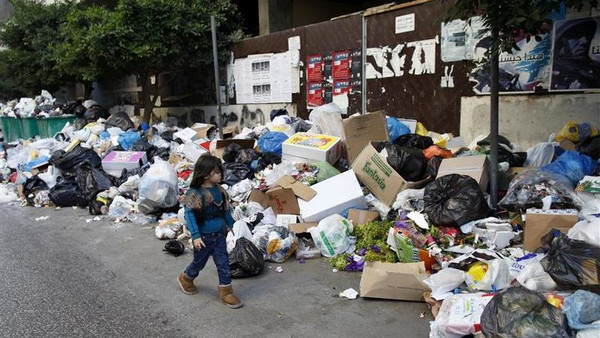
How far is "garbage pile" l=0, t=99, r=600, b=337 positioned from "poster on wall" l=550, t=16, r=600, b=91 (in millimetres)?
545

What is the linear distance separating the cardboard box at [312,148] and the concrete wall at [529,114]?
1936 mm

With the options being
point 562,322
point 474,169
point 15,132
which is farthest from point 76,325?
point 15,132

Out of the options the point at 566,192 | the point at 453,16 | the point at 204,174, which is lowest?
the point at 566,192

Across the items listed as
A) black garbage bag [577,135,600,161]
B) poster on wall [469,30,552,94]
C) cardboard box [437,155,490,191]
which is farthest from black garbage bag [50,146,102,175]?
black garbage bag [577,135,600,161]

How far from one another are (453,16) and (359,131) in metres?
2.20

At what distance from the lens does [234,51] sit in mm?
10930

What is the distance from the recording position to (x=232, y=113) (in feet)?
36.6

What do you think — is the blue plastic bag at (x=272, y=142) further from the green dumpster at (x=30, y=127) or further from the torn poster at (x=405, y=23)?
the green dumpster at (x=30, y=127)

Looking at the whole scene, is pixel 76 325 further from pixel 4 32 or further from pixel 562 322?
pixel 4 32

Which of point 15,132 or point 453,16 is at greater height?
point 453,16

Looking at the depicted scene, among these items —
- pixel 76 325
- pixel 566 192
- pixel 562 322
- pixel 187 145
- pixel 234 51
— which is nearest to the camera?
pixel 562 322

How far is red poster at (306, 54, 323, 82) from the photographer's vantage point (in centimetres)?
884

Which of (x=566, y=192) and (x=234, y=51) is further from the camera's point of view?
(x=234, y=51)

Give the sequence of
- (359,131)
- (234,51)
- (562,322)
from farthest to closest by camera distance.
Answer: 1. (234,51)
2. (359,131)
3. (562,322)
